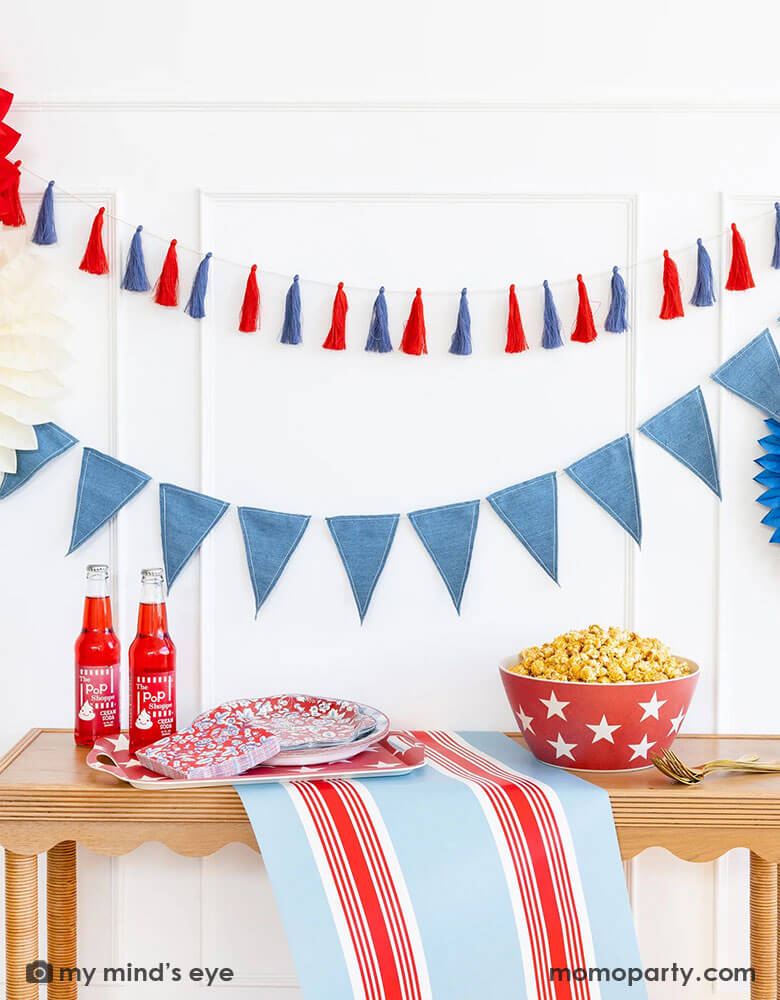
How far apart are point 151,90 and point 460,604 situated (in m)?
1.18

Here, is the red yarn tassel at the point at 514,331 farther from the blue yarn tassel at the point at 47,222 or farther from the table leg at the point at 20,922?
the table leg at the point at 20,922

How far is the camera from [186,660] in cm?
178

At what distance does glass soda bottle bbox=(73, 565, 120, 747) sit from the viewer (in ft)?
5.18

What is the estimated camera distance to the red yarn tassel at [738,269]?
1.72 meters

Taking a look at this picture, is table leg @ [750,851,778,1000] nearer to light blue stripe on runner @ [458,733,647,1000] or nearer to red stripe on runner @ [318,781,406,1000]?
light blue stripe on runner @ [458,733,647,1000]

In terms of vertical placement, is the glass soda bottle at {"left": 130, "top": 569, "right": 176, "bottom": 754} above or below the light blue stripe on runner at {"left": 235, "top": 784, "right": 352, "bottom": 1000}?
above

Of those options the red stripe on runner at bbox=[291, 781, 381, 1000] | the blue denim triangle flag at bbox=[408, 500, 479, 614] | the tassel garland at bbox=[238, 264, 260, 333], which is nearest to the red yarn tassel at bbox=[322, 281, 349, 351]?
the tassel garland at bbox=[238, 264, 260, 333]

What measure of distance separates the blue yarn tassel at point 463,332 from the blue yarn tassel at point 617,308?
27cm

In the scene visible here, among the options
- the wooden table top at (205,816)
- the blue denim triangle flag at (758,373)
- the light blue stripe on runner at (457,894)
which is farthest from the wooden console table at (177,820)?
the blue denim triangle flag at (758,373)

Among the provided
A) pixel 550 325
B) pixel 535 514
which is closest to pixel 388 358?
pixel 550 325

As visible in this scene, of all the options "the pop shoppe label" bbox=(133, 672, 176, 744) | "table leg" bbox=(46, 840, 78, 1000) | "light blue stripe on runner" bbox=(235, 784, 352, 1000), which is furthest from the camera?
"table leg" bbox=(46, 840, 78, 1000)

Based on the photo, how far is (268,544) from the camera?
175 centimetres

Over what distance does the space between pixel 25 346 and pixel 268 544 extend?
1.97 ft

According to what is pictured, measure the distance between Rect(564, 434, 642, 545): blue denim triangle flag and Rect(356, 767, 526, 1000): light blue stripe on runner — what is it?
66 centimetres
